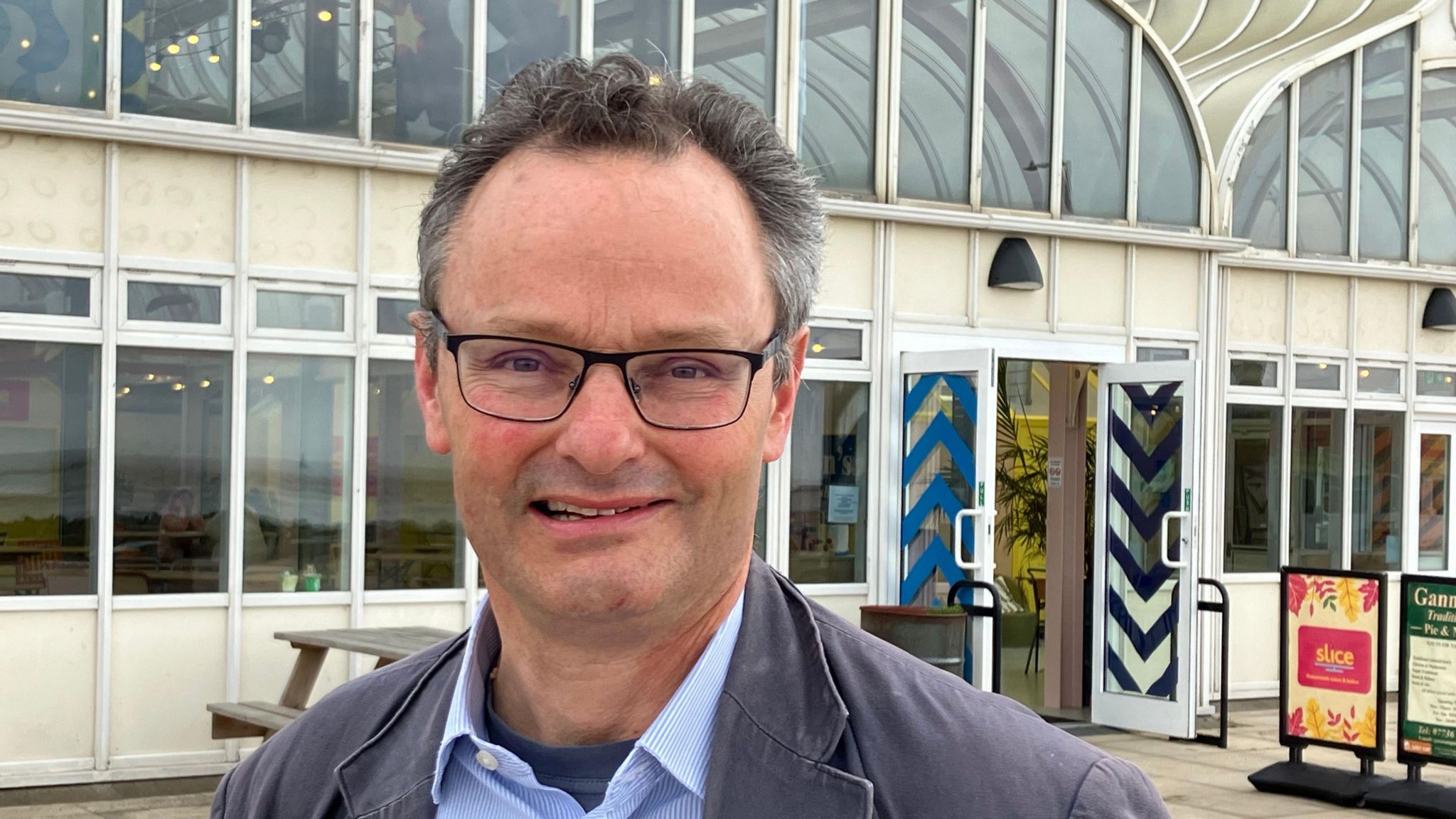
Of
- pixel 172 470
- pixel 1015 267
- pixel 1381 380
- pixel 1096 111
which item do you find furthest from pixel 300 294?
pixel 1381 380

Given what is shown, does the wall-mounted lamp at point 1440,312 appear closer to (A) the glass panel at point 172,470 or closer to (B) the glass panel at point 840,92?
(B) the glass panel at point 840,92

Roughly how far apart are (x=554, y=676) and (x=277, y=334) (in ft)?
24.2

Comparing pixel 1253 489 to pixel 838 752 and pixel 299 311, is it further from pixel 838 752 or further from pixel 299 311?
pixel 838 752

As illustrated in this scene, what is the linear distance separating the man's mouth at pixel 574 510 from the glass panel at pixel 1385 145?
12848 millimetres

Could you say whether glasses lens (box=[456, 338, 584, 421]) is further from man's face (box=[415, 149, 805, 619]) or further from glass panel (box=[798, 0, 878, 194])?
glass panel (box=[798, 0, 878, 194])

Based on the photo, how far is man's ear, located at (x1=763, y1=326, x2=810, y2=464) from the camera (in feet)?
5.16

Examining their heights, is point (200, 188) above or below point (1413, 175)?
below

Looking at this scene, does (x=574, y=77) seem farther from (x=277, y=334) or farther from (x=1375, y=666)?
(x=1375, y=666)

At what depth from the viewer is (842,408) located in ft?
34.1

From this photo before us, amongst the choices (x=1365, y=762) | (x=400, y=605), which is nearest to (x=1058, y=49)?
(x=1365, y=762)

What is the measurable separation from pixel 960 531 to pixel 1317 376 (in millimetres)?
4299

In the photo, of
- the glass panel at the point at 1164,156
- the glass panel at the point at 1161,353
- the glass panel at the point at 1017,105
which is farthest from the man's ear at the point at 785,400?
the glass panel at the point at 1164,156

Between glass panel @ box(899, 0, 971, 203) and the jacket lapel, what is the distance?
9403 mm

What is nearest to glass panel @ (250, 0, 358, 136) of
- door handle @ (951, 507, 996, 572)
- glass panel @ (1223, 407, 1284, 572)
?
door handle @ (951, 507, 996, 572)
